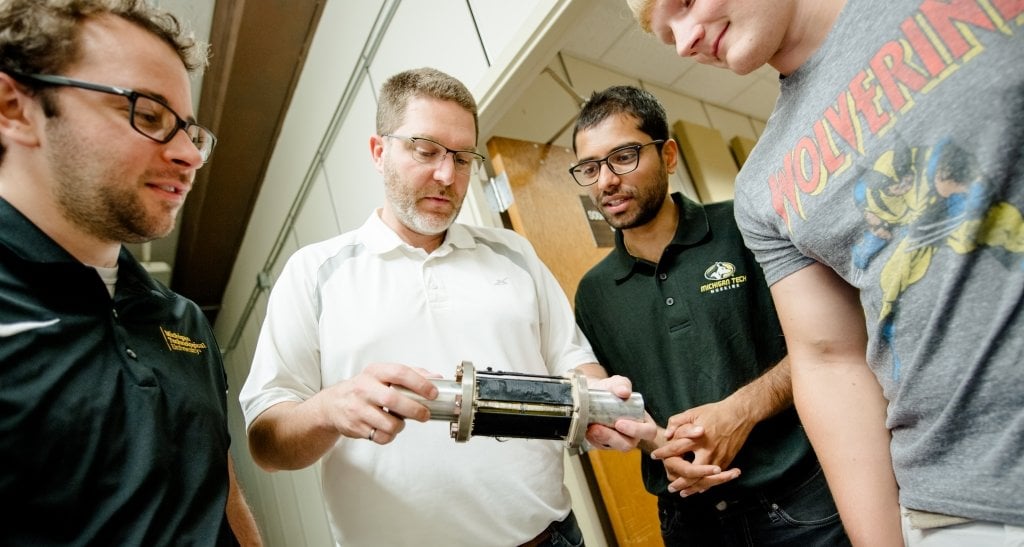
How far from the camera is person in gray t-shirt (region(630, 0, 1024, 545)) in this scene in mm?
583

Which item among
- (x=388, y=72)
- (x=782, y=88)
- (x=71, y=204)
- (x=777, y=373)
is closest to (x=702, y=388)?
(x=777, y=373)

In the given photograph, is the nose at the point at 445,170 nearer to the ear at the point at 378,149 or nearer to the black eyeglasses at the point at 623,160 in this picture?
the ear at the point at 378,149

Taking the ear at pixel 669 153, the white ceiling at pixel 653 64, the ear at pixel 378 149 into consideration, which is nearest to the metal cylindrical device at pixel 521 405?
the ear at pixel 378 149

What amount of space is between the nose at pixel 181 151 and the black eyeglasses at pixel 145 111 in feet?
0.04

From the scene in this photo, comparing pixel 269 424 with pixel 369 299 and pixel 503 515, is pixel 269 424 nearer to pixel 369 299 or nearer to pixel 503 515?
pixel 369 299

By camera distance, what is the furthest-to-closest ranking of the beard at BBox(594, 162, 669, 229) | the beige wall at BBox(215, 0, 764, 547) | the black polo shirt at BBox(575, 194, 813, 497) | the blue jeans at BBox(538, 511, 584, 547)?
1. the beige wall at BBox(215, 0, 764, 547)
2. the beard at BBox(594, 162, 669, 229)
3. the black polo shirt at BBox(575, 194, 813, 497)
4. the blue jeans at BBox(538, 511, 584, 547)

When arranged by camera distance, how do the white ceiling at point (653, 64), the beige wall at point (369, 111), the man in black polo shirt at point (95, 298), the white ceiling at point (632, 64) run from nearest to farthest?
1. the man in black polo shirt at point (95, 298)
2. the beige wall at point (369, 111)
3. the white ceiling at point (632, 64)
4. the white ceiling at point (653, 64)

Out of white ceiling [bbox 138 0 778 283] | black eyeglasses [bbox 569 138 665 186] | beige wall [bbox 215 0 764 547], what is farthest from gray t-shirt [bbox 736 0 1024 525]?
white ceiling [bbox 138 0 778 283]

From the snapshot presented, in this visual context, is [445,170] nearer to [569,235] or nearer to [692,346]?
[692,346]

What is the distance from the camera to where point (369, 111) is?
253 centimetres

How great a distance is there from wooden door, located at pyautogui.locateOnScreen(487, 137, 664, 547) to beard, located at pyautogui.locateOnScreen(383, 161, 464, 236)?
90 centimetres

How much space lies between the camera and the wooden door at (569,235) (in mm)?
1940

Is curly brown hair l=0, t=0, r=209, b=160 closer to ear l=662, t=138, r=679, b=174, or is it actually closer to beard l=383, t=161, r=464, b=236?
beard l=383, t=161, r=464, b=236

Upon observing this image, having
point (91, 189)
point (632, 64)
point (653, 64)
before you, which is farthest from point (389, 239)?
point (653, 64)
